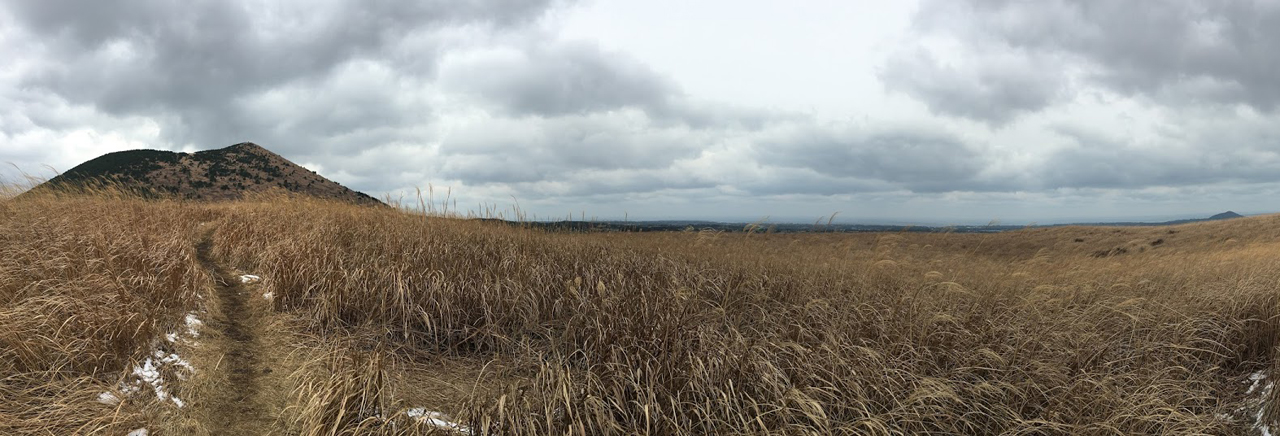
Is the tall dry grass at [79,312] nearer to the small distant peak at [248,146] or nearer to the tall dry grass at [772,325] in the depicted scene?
the tall dry grass at [772,325]

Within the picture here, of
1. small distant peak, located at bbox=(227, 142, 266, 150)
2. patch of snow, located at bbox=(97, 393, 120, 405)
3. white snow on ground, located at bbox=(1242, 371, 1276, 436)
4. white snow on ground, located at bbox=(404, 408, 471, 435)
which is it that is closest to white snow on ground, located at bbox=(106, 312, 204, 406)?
patch of snow, located at bbox=(97, 393, 120, 405)

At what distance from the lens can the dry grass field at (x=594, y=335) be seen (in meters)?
3.98

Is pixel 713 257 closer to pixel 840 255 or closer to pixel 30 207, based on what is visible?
pixel 840 255

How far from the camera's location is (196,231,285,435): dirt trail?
14.9 feet

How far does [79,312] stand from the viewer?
5.25 meters

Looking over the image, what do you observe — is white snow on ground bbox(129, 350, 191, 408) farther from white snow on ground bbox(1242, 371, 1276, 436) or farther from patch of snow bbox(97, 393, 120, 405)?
white snow on ground bbox(1242, 371, 1276, 436)

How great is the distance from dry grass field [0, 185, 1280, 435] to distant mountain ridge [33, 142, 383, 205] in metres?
41.9

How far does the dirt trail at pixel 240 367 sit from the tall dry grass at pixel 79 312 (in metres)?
0.42

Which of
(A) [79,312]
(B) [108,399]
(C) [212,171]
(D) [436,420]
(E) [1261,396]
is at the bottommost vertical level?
(E) [1261,396]

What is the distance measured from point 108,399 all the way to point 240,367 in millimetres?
1311

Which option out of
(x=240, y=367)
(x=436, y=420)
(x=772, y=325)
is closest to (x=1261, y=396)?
(x=772, y=325)

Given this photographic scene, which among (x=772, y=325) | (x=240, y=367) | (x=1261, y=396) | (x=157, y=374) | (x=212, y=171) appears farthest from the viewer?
(x=212, y=171)

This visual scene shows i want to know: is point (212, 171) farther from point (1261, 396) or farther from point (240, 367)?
point (1261, 396)

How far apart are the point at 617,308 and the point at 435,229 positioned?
6021mm
